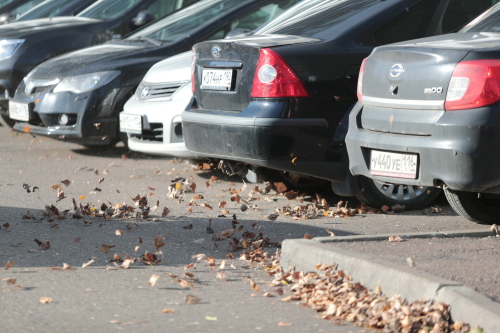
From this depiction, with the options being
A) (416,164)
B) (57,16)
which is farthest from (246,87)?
(57,16)

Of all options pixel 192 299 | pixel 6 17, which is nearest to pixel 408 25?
pixel 192 299

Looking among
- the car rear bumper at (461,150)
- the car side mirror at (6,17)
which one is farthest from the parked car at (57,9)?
the car rear bumper at (461,150)

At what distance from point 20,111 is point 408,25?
4974 millimetres

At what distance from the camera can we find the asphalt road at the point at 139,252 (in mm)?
3697

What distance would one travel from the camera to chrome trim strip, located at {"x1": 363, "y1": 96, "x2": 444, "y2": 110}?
4.67 meters

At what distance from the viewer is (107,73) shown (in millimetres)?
8797

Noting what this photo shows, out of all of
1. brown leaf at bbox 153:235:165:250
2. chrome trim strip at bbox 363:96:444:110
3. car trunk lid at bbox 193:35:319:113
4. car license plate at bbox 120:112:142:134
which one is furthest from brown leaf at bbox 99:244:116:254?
car license plate at bbox 120:112:142:134

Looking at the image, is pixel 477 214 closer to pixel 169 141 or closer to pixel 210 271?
pixel 210 271

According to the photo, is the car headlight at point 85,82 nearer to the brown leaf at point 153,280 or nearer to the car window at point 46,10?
the car window at point 46,10

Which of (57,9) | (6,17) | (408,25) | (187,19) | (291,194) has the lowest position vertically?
(291,194)

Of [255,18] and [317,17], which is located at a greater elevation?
[317,17]

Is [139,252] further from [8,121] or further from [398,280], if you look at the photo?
[8,121]

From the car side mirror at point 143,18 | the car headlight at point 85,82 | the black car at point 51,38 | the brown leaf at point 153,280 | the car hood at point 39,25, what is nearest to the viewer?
the brown leaf at point 153,280

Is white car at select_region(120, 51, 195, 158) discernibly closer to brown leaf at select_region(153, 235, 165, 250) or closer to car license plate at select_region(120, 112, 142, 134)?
car license plate at select_region(120, 112, 142, 134)
